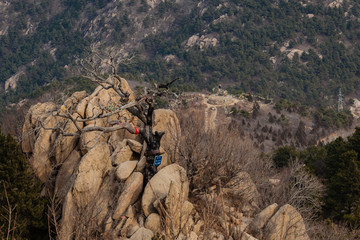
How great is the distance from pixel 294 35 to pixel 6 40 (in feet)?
376

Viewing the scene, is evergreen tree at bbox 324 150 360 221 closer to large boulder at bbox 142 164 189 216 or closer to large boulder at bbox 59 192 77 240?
large boulder at bbox 142 164 189 216

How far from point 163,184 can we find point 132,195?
115cm

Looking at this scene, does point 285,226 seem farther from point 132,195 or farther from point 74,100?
point 74,100

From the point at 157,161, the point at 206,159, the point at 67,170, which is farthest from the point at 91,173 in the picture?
the point at 206,159

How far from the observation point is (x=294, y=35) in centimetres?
12338

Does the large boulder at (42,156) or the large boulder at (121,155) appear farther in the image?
the large boulder at (42,156)

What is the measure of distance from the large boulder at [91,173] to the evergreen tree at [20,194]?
219 cm

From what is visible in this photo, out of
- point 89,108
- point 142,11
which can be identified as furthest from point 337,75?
point 89,108

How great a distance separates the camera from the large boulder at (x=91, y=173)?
42.4 ft

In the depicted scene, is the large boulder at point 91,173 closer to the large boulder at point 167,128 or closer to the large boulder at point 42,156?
the large boulder at point 167,128

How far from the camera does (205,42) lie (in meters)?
130

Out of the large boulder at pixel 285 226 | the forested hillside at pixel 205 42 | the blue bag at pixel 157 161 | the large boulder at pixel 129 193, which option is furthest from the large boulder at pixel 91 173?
the forested hillside at pixel 205 42

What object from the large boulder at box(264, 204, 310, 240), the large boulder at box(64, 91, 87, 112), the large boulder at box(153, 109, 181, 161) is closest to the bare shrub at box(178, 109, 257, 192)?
the large boulder at box(153, 109, 181, 161)

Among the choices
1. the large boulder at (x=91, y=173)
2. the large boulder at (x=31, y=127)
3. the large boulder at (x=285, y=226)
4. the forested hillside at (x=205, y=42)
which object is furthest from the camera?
the forested hillside at (x=205, y=42)
